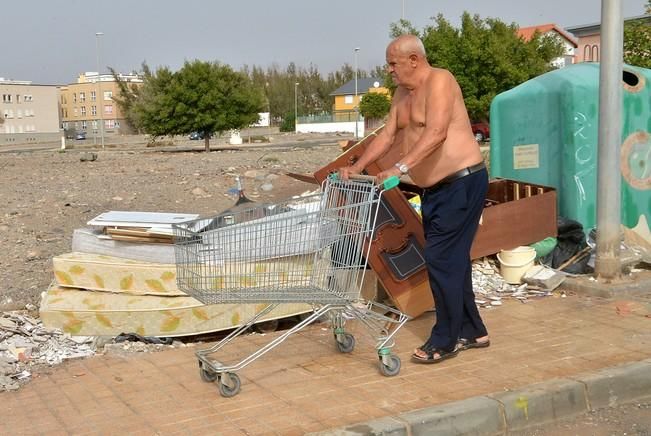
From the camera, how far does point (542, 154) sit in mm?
8555

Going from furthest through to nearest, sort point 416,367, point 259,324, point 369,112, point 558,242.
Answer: point 369,112, point 558,242, point 259,324, point 416,367

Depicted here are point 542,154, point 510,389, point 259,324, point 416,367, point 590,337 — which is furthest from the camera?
point 542,154

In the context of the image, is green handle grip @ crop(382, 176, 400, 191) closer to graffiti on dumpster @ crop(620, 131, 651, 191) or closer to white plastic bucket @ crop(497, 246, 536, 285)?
white plastic bucket @ crop(497, 246, 536, 285)

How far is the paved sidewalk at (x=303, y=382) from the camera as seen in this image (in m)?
4.29

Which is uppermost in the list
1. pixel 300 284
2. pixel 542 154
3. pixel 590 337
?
pixel 542 154

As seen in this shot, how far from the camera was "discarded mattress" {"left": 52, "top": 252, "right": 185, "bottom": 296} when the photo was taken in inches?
238

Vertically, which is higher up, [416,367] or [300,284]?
[300,284]

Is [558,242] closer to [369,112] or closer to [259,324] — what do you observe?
[259,324]

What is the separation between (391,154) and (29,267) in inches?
174

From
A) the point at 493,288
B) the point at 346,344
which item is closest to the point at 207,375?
the point at 346,344

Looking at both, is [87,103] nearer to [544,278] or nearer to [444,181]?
[544,278]

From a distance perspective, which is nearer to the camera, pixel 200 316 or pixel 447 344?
pixel 447 344

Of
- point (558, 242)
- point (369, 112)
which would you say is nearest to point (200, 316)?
point (558, 242)

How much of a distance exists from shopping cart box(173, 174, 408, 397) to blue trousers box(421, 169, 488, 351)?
0.51 meters
